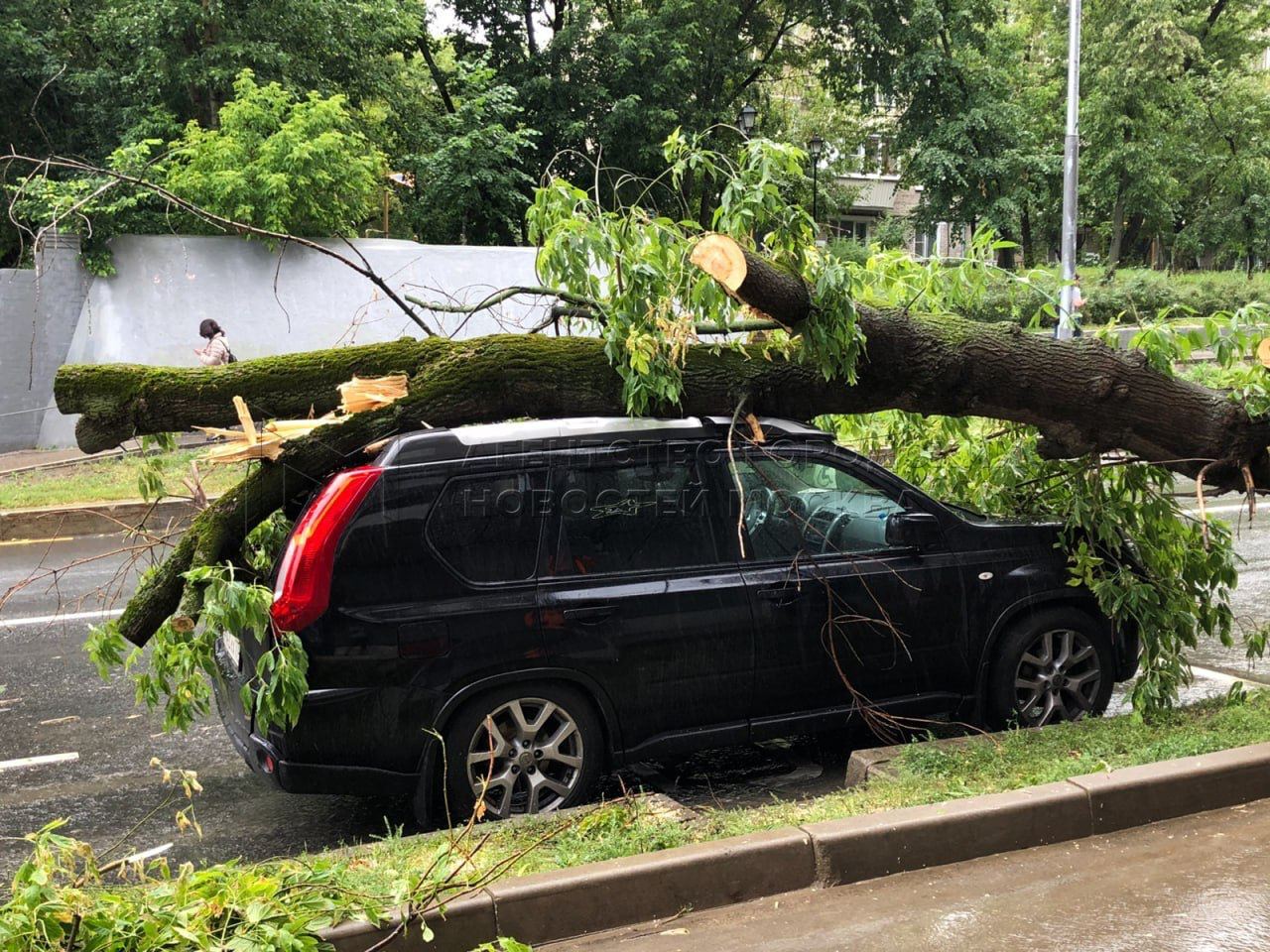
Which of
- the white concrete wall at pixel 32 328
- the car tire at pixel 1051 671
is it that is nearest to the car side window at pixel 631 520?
the car tire at pixel 1051 671

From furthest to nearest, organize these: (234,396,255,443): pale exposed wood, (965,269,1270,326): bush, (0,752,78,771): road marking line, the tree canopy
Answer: (965,269,1270,326): bush → the tree canopy → (0,752,78,771): road marking line → (234,396,255,443): pale exposed wood

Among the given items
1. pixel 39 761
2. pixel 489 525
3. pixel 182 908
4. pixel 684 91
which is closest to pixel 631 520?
pixel 489 525

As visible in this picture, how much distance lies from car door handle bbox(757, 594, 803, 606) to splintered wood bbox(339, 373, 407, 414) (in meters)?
1.82

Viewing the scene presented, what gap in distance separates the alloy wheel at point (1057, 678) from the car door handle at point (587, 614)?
7.07 feet

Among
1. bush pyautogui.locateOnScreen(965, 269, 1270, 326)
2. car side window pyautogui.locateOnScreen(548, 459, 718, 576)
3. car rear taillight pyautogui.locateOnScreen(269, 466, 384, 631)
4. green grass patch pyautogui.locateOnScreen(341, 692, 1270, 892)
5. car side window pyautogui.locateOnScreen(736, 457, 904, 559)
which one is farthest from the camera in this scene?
bush pyautogui.locateOnScreen(965, 269, 1270, 326)

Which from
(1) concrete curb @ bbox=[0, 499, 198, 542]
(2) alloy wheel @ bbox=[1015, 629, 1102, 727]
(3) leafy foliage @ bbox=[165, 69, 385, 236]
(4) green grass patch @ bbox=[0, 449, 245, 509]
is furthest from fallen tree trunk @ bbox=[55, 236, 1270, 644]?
(3) leafy foliage @ bbox=[165, 69, 385, 236]

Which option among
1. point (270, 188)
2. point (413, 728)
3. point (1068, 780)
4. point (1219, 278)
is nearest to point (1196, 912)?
point (1068, 780)

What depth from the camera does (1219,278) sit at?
34250mm

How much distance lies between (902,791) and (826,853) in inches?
25.7

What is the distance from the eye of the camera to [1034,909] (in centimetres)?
406

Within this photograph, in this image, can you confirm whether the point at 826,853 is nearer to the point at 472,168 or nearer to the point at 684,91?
the point at 472,168

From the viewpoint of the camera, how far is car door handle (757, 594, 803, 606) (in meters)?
5.40

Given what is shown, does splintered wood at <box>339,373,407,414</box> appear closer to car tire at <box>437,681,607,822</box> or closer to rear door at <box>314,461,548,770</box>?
rear door at <box>314,461,548,770</box>

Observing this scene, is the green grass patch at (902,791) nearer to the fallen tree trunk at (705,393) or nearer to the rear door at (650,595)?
the rear door at (650,595)
